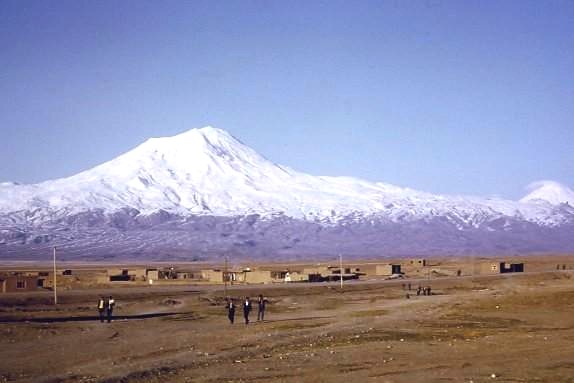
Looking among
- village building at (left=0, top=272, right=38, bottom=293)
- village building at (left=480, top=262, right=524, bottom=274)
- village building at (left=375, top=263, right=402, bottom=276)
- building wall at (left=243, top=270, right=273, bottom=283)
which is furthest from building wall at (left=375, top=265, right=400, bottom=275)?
village building at (left=0, top=272, right=38, bottom=293)

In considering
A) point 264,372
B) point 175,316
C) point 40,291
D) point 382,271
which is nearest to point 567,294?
point 175,316

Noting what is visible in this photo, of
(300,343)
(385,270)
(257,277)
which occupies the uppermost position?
(300,343)

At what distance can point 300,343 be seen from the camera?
32344mm

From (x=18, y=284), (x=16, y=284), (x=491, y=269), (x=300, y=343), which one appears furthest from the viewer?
(x=491, y=269)

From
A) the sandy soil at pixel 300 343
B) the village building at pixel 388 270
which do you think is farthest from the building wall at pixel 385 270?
the sandy soil at pixel 300 343

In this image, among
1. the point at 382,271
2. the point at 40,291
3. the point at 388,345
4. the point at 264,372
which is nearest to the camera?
the point at 264,372

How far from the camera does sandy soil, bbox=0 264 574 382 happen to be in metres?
24.1

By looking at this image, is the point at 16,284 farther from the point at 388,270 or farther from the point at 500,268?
the point at 500,268

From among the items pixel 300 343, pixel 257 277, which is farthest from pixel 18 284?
pixel 300 343

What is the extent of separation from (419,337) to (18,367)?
13555 mm

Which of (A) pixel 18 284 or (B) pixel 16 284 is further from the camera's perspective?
(A) pixel 18 284

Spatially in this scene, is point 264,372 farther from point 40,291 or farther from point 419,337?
point 40,291

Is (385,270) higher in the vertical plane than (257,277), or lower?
lower

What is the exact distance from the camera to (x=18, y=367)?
2906cm
